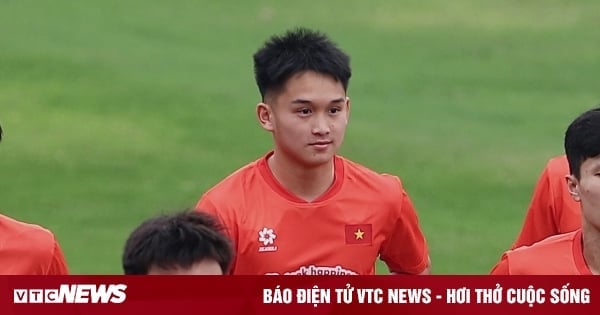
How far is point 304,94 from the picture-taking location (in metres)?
7.75

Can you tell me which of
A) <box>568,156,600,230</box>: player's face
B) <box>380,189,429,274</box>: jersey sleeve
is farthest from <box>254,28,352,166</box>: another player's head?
<box>568,156,600,230</box>: player's face

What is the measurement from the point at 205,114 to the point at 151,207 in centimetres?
285

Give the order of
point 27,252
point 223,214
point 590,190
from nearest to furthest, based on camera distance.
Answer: point 590,190 < point 27,252 < point 223,214

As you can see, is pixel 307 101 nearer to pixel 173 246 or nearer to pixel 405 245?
pixel 405 245

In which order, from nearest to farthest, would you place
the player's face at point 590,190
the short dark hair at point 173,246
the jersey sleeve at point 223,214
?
the short dark hair at point 173,246 → the player's face at point 590,190 → the jersey sleeve at point 223,214

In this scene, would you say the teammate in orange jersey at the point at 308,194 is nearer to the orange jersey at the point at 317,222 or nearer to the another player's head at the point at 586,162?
the orange jersey at the point at 317,222

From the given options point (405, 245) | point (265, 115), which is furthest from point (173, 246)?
Result: point (405, 245)

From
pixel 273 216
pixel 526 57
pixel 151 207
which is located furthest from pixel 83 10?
pixel 273 216

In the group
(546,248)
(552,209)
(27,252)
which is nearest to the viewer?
(546,248)

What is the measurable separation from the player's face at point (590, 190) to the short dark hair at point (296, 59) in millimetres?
1548

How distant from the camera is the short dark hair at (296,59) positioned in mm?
7852

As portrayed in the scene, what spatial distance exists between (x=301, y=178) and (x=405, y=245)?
2.01 feet

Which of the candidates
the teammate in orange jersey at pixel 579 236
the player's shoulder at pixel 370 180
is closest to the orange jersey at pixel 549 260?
the teammate in orange jersey at pixel 579 236

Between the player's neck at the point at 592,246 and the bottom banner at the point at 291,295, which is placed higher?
the player's neck at the point at 592,246
